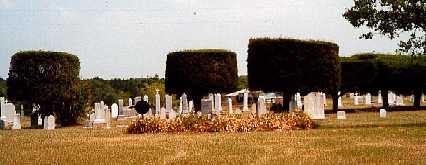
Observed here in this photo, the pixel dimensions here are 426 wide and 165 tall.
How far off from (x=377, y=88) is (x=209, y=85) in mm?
11658

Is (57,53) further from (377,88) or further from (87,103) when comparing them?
(377,88)

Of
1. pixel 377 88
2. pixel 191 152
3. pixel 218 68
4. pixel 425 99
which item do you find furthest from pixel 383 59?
pixel 191 152

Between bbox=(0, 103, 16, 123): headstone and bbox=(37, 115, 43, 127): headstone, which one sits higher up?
bbox=(0, 103, 16, 123): headstone

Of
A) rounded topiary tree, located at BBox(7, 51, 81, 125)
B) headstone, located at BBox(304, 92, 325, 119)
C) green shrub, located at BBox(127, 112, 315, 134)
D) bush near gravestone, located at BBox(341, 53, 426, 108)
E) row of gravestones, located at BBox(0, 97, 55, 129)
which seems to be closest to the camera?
green shrub, located at BBox(127, 112, 315, 134)

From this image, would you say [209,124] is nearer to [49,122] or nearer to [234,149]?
[234,149]

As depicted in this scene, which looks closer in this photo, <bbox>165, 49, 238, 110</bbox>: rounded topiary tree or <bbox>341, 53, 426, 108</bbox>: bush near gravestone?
<bbox>165, 49, 238, 110</bbox>: rounded topiary tree

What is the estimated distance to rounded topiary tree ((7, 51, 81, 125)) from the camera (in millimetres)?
32219

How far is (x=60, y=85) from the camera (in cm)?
3262

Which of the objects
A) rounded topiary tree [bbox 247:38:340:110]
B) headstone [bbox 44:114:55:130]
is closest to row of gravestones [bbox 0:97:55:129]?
headstone [bbox 44:114:55:130]

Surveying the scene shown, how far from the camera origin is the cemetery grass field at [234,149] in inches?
559

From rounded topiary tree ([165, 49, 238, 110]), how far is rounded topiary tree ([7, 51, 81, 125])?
1344 cm

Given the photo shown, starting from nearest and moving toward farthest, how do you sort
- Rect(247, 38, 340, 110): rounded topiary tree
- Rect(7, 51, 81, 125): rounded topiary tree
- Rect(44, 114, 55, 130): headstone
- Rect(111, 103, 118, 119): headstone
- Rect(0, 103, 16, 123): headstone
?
Rect(44, 114, 55, 130): headstone, Rect(0, 103, 16, 123): headstone, Rect(7, 51, 81, 125): rounded topiary tree, Rect(247, 38, 340, 110): rounded topiary tree, Rect(111, 103, 118, 119): headstone

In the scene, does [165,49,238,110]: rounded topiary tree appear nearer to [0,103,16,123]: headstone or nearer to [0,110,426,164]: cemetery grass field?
[0,103,16,123]: headstone

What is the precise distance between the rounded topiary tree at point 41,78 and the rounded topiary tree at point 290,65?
39.8 ft
